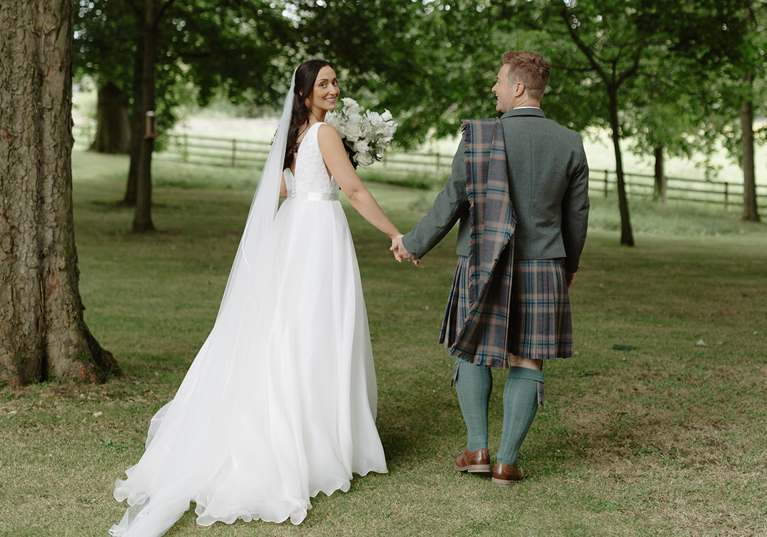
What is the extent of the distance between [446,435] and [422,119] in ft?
47.7

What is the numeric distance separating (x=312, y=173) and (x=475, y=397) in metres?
1.38

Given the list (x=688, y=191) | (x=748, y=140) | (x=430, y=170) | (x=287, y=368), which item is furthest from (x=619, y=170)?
(x=430, y=170)

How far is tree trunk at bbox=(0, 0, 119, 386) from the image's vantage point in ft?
15.3

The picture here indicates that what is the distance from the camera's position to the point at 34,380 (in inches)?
190

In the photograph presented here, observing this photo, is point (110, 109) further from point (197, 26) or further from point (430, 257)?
point (430, 257)

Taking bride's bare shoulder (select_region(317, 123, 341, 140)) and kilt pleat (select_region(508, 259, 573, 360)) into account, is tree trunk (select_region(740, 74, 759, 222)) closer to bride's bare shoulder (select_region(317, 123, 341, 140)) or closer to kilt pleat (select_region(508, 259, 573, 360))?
kilt pleat (select_region(508, 259, 573, 360))

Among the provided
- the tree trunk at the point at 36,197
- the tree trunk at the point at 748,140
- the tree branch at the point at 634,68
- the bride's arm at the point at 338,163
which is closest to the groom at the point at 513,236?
the bride's arm at the point at 338,163

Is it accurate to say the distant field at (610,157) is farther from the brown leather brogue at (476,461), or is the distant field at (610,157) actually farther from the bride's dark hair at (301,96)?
the brown leather brogue at (476,461)

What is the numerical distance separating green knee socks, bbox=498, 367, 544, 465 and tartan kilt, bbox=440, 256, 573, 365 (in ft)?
0.38

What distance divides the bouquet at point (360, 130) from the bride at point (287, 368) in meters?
0.23

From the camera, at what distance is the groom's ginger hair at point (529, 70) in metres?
3.43

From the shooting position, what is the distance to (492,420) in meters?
4.72

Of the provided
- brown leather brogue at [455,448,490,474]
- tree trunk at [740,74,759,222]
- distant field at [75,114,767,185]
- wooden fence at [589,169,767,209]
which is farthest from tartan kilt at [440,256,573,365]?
wooden fence at [589,169,767,209]

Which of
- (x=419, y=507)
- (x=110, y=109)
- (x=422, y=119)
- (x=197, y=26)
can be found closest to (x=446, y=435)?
(x=419, y=507)
